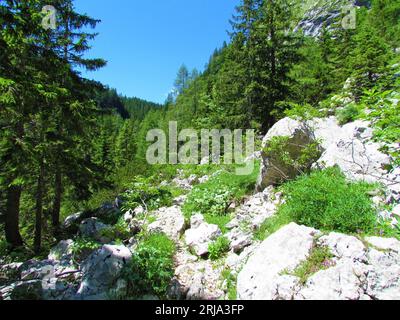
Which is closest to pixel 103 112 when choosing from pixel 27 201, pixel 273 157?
pixel 27 201

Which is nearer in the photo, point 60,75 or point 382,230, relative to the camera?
point 382,230

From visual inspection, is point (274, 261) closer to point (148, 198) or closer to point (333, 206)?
point (333, 206)

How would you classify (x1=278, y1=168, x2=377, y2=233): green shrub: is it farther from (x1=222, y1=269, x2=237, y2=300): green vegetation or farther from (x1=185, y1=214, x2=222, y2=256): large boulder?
(x1=185, y1=214, x2=222, y2=256): large boulder

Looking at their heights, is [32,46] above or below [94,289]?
above

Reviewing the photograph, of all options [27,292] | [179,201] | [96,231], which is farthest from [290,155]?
[27,292]

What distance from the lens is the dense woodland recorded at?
8.89m

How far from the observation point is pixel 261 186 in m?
9.04

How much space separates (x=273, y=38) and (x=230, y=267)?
15.5m

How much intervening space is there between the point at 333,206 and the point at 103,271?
17.1 feet

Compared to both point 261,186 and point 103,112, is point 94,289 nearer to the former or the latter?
point 261,186

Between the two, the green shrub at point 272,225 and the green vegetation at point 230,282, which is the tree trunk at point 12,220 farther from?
the green shrub at point 272,225

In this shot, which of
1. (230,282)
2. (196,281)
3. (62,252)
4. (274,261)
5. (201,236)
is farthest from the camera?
(62,252)

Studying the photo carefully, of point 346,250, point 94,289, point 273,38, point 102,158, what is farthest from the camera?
point 102,158

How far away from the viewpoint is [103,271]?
5859 mm
